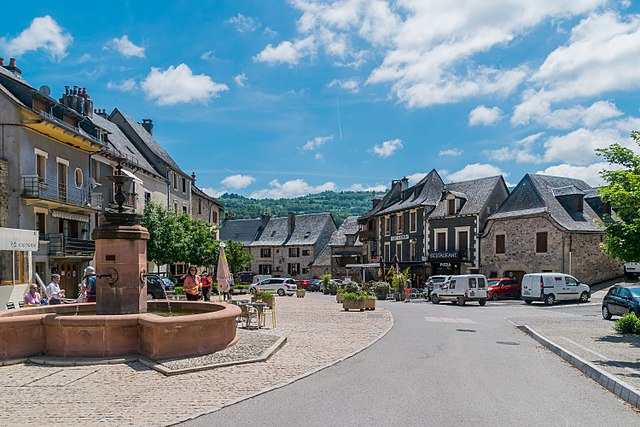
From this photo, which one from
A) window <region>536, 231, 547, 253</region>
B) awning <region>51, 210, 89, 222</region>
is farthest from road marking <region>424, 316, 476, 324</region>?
awning <region>51, 210, 89, 222</region>

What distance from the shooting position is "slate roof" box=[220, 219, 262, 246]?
7438 centimetres

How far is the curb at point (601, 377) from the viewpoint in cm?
757

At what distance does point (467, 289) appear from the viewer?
3009cm

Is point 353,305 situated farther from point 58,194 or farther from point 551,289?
point 58,194

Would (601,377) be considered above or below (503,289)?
above

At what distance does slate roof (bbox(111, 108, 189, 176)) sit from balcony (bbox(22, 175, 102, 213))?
11.1m

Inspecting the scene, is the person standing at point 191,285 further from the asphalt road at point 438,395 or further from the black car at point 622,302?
the black car at point 622,302

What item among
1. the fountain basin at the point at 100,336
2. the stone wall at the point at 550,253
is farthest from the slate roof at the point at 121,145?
the stone wall at the point at 550,253

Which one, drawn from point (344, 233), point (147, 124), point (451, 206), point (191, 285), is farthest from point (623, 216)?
point (344, 233)

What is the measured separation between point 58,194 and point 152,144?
55.7 feet

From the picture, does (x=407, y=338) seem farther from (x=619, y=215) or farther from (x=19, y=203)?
(x=19, y=203)

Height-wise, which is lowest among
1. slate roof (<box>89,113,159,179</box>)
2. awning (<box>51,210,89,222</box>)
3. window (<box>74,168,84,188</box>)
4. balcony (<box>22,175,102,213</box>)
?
awning (<box>51,210,89,222</box>)

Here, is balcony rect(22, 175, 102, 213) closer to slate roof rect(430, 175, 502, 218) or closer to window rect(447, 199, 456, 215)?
window rect(447, 199, 456, 215)

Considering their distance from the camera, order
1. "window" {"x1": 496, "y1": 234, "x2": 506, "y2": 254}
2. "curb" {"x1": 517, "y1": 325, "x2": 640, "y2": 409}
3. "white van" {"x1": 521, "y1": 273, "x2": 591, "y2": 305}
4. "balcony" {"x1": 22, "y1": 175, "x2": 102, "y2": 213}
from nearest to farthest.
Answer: "curb" {"x1": 517, "y1": 325, "x2": 640, "y2": 409} → "balcony" {"x1": 22, "y1": 175, "x2": 102, "y2": 213} → "white van" {"x1": 521, "y1": 273, "x2": 591, "y2": 305} → "window" {"x1": 496, "y1": 234, "x2": 506, "y2": 254}
